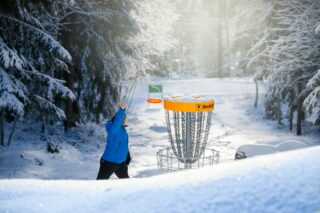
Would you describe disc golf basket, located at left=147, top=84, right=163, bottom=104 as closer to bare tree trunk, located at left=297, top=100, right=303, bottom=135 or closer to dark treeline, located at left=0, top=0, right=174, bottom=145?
dark treeline, located at left=0, top=0, right=174, bottom=145

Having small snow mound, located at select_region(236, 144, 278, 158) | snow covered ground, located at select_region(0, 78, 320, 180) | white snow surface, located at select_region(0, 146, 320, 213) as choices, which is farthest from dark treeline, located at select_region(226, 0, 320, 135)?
white snow surface, located at select_region(0, 146, 320, 213)

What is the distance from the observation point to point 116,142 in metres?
5.21

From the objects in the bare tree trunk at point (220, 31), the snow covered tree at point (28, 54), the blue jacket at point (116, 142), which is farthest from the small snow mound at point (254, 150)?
the bare tree trunk at point (220, 31)

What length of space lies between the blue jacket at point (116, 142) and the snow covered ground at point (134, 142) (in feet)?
6.59

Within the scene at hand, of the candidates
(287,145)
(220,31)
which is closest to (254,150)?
(287,145)

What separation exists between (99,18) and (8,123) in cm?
523

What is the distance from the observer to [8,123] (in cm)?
1352

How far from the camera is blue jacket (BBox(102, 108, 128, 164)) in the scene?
205 inches

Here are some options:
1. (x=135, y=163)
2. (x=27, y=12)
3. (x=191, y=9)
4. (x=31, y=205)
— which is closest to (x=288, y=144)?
(x=135, y=163)

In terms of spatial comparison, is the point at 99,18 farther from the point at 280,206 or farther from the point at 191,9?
the point at 191,9

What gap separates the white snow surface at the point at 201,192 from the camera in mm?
1395

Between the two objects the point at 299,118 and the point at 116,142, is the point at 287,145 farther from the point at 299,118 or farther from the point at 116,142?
the point at 299,118

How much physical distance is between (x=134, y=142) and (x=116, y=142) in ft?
24.9

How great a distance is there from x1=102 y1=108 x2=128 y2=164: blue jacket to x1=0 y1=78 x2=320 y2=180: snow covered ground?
6.59ft
